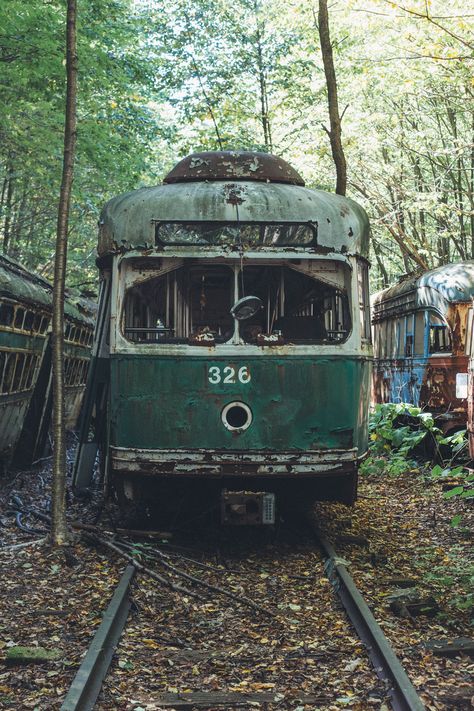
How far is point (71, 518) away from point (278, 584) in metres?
3.28

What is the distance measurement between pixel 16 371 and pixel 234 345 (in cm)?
572

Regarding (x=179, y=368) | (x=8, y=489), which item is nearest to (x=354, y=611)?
(x=179, y=368)

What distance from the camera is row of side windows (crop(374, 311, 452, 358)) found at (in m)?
14.7

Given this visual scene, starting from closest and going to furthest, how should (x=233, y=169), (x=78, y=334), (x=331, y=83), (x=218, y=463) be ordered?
(x=218, y=463) → (x=233, y=169) → (x=331, y=83) → (x=78, y=334)

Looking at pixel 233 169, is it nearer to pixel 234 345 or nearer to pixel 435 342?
pixel 234 345

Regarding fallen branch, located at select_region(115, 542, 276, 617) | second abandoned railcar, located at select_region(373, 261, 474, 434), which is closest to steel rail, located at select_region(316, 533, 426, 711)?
fallen branch, located at select_region(115, 542, 276, 617)

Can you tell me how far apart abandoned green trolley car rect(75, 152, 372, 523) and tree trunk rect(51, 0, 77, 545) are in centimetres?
46

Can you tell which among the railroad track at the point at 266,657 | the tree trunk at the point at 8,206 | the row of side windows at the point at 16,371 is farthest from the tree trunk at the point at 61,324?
the tree trunk at the point at 8,206

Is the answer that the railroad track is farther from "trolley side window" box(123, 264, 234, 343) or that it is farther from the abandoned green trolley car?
"trolley side window" box(123, 264, 234, 343)

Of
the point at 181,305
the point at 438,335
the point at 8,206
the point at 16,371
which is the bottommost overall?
the point at 16,371

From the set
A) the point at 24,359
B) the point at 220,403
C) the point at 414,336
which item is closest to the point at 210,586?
the point at 220,403

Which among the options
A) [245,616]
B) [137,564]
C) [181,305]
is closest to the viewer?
[245,616]

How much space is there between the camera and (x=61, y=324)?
820 centimetres

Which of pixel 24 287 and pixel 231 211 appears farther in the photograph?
pixel 24 287
